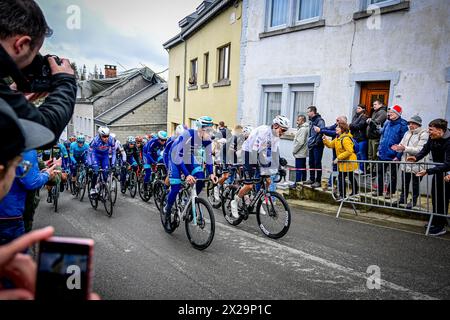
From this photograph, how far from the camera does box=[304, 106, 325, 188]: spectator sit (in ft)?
29.8

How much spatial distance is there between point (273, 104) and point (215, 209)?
20.2ft

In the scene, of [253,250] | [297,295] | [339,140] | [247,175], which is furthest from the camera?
[339,140]

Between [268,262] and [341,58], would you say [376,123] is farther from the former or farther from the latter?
[268,262]

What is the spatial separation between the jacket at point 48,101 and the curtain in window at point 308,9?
1085 cm

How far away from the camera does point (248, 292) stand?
3723 millimetres

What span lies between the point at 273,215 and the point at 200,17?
588 inches

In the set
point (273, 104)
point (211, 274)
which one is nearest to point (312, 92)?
point (273, 104)

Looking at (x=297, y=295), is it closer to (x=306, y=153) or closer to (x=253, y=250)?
(x=253, y=250)

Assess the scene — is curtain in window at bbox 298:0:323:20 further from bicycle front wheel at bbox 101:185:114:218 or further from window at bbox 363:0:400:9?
bicycle front wheel at bbox 101:185:114:218

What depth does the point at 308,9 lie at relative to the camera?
11.2 m

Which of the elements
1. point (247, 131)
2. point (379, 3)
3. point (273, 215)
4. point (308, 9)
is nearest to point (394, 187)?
point (273, 215)

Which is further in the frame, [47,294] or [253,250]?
[253,250]

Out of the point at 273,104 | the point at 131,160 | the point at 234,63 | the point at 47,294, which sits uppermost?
the point at 234,63
